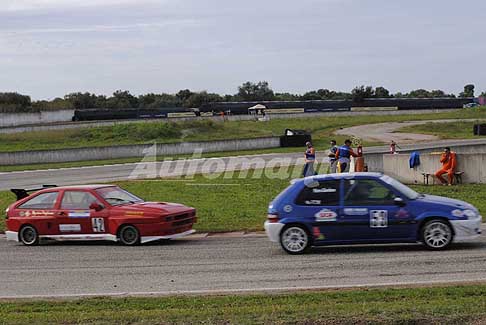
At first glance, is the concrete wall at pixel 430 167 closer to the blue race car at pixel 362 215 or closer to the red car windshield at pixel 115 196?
the blue race car at pixel 362 215

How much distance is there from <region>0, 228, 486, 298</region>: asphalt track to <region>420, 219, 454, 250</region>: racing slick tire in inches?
7.6

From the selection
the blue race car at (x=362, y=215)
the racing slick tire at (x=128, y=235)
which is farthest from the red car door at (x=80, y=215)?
the blue race car at (x=362, y=215)

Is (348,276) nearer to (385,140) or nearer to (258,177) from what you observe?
(258,177)

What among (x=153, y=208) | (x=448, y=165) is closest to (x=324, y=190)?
(x=153, y=208)

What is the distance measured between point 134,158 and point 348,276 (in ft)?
118

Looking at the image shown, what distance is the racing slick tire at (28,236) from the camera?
16125 millimetres

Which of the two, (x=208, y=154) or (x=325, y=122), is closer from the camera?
(x=208, y=154)

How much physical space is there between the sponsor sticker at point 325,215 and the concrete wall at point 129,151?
33913 mm

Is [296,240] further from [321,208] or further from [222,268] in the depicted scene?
[222,268]

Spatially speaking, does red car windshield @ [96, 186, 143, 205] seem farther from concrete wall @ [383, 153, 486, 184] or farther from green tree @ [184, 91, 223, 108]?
green tree @ [184, 91, 223, 108]

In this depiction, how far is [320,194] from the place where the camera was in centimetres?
1330

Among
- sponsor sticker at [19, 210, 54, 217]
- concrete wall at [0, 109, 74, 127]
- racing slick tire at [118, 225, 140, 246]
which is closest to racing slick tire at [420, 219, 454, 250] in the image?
racing slick tire at [118, 225, 140, 246]

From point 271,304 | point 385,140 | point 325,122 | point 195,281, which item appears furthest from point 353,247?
point 325,122

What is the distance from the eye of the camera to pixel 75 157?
4541cm
